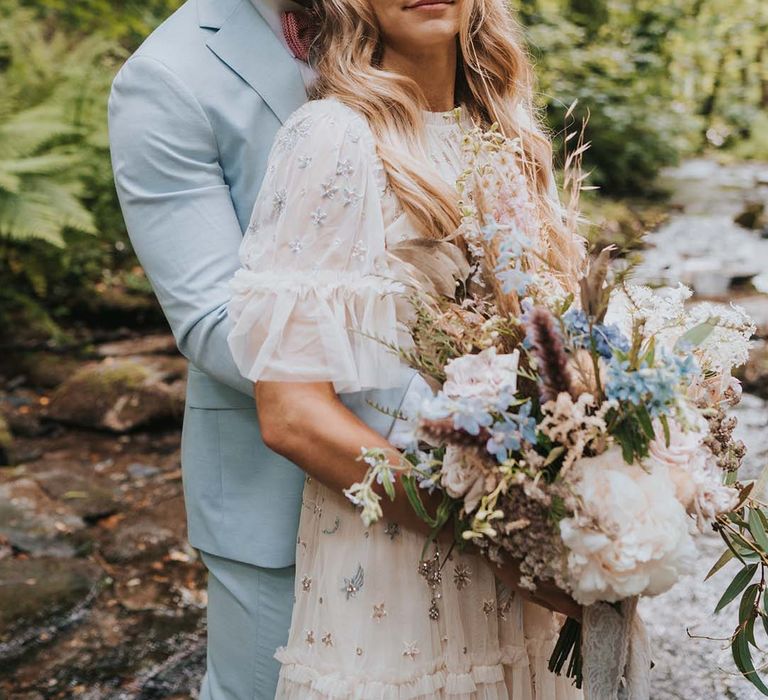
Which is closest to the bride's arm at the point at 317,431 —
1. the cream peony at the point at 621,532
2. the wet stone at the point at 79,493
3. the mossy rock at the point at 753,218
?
the cream peony at the point at 621,532

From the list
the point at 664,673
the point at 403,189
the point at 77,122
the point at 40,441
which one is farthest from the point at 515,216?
the point at 77,122

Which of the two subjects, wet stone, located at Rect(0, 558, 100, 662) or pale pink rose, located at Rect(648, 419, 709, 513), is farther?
wet stone, located at Rect(0, 558, 100, 662)

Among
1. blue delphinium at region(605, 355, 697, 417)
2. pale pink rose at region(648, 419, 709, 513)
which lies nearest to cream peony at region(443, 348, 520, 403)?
blue delphinium at region(605, 355, 697, 417)

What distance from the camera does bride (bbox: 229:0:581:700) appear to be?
1.47m

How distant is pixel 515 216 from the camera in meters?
1.47

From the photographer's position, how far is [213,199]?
5.69 ft

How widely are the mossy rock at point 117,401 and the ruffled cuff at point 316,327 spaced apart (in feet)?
11.5

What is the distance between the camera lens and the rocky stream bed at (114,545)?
323 cm

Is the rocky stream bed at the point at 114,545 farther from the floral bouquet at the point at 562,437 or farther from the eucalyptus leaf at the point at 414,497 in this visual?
the eucalyptus leaf at the point at 414,497

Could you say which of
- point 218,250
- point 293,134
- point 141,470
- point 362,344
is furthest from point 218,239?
point 141,470

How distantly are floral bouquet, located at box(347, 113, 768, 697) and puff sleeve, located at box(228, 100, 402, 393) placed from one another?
11 cm

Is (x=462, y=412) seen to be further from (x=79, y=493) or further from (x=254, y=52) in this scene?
(x=79, y=493)

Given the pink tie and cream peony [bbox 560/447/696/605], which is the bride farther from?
cream peony [bbox 560/447/696/605]

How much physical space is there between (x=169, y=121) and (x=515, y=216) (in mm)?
667
